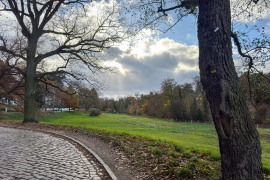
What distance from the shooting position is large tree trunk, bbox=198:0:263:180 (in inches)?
154

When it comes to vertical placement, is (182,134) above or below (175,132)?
above

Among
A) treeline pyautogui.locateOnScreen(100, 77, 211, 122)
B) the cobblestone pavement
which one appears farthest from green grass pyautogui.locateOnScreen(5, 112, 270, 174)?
treeline pyautogui.locateOnScreen(100, 77, 211, 122)

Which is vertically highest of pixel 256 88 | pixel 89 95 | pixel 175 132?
pixel 89 95

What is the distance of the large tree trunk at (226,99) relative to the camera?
12.8ft

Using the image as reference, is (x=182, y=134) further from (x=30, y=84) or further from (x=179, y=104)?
(x=179, y=104)

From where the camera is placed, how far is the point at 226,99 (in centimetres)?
393

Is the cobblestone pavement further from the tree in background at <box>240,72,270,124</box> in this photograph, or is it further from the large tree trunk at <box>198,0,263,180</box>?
the tree in background at <box>240,72,270,124</box>

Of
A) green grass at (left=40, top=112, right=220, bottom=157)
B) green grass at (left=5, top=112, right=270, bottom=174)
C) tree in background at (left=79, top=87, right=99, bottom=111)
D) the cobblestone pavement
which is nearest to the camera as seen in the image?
the cobblestone pavement

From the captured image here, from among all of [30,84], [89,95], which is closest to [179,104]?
[89,95]

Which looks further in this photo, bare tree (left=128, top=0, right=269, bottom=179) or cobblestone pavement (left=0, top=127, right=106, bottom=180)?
cobblestone pavement (left=0, top=127, right=106, bottom=180)

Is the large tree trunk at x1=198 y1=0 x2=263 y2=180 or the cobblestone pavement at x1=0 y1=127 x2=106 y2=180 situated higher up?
the large tree trunk at x1=198 y1=0 x2=263 y2=180

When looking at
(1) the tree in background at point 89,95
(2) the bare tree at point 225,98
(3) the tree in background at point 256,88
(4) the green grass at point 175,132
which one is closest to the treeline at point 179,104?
(4) the green grass at point 175,132

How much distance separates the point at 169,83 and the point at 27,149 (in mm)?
54201

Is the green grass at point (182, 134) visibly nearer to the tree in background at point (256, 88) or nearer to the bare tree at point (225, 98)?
the tree in background at point (256, 88)
